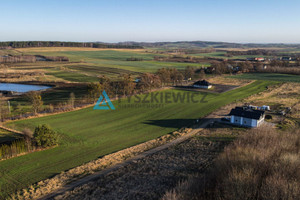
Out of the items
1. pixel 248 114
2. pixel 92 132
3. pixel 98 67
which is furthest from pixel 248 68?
pixel 92 132

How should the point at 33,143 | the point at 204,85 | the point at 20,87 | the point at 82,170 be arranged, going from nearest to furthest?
the point at 82,170, the point at 33,143, the point at 20,87, the point at 204,85

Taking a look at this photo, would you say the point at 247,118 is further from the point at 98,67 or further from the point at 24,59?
the point at 24,59

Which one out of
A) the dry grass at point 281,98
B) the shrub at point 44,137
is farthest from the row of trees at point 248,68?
the shrub at point 44,137

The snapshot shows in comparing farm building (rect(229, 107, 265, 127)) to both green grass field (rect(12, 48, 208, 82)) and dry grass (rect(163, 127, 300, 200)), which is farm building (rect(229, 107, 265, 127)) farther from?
green grass field (rect(12, 48, 208, 82))

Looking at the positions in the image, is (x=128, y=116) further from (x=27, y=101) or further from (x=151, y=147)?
(x=27, y=101)

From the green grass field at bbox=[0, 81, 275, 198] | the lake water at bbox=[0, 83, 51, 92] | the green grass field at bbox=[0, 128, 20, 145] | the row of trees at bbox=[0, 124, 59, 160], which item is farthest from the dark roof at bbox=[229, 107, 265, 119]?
the lake water at bbox=[0, 83, 51, 92]

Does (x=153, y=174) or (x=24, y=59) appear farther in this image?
(x=24, y=59)

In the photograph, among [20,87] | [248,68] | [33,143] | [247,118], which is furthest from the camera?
[248,68]

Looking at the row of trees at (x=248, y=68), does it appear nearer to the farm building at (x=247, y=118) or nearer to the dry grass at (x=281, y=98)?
the dry grass at (x=281, y=98)
